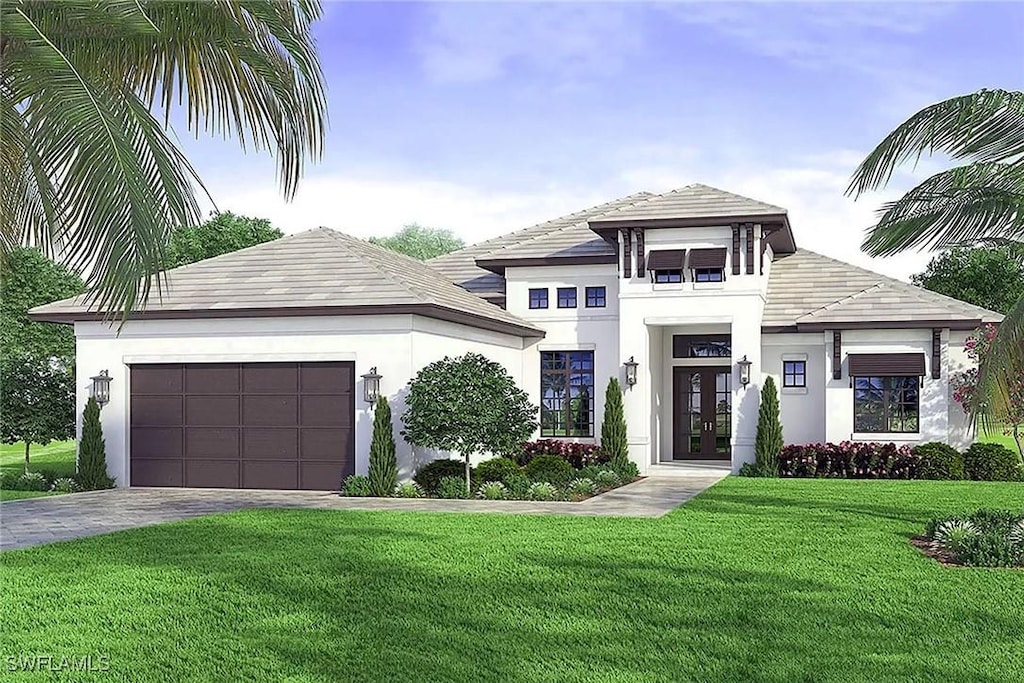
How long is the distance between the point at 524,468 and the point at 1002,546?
9.96 metres

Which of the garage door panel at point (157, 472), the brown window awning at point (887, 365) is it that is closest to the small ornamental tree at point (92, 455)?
the garage door panel at point (157, 472)

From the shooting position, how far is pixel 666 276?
2438cm

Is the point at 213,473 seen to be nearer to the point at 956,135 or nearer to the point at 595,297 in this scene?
the point at 595,297

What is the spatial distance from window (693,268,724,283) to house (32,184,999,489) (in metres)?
0.04

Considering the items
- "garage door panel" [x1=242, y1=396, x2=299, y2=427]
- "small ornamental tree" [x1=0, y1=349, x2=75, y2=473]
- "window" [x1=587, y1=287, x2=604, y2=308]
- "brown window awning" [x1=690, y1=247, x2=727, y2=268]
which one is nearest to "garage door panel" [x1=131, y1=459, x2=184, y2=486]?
"garage door panel" [x1=242, y1=396, x2=299, y2=427]

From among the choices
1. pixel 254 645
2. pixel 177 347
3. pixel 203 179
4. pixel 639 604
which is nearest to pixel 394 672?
pixel 254 645

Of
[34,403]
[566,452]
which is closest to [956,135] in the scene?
[566,452]

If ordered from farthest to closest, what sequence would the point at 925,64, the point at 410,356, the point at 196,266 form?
the point at 196,266 → the point at 410,356 → the point at 925,64

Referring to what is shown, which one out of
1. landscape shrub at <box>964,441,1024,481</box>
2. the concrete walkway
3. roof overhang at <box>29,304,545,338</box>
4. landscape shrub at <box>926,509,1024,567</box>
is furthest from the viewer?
landscape shrub at <box>964,441,1024,481</box>

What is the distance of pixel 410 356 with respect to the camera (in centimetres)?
1939

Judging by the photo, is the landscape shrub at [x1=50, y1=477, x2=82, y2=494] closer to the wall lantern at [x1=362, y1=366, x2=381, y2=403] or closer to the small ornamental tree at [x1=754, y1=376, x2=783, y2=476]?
the wall lantern at [x1=362, y1=366, x2=381, y2=403]

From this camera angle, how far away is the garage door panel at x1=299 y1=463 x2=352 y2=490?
1972cm

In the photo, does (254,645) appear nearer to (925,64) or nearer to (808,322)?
(925,64)

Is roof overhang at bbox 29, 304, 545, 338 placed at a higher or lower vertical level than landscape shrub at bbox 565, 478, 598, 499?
higher
